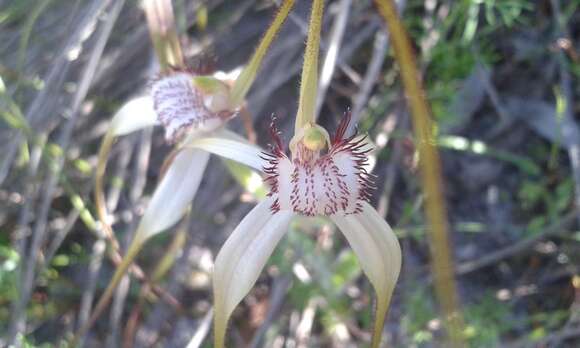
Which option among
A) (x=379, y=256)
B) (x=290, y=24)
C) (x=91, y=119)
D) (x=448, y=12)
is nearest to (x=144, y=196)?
(x=91, y=119)

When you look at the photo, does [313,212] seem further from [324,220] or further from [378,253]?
[324,220]

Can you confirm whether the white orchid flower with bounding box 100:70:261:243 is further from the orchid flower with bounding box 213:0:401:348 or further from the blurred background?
the blurred background

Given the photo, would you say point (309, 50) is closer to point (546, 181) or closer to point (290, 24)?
point (290, 24)

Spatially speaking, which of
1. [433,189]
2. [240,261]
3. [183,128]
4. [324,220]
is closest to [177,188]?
[183,128]

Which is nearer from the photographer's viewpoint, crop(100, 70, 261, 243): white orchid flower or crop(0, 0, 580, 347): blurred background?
crop(100, 70, 261, 243): white orchid flower

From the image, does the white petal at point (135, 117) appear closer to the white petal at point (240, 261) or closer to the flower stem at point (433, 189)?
the white petal at point (240, 261)

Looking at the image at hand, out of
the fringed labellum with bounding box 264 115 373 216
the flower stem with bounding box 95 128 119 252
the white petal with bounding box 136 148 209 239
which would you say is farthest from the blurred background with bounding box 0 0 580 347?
the fringed labellum with bounding box 264 115 373 216
